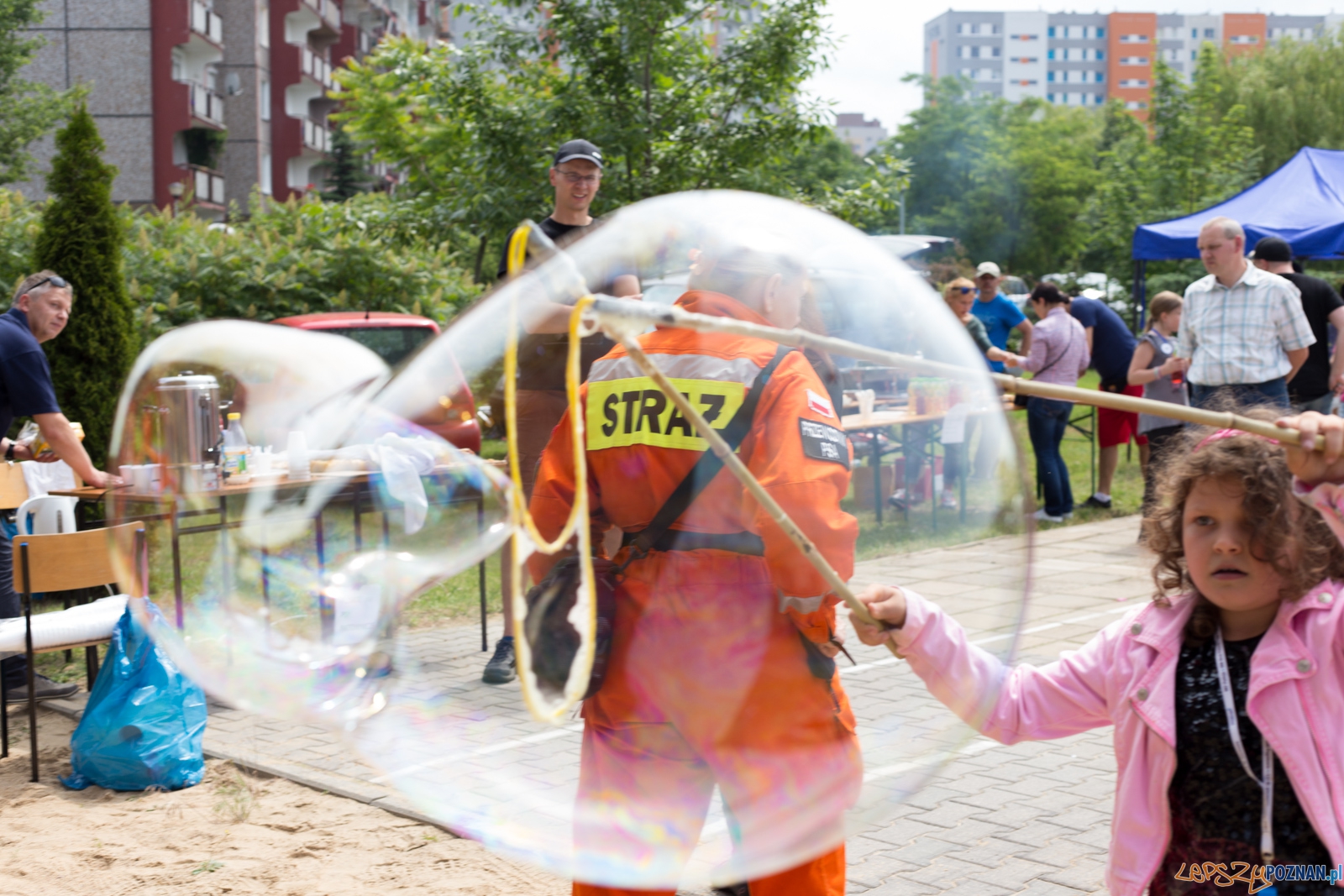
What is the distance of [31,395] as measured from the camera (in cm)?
546

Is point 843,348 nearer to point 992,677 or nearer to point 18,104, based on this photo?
point 992,677

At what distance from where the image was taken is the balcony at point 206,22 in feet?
95.6

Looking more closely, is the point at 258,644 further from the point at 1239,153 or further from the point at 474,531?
the point at 1239,153

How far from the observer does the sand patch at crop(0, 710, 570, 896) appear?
3771 millimetres

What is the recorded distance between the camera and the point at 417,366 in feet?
8.20

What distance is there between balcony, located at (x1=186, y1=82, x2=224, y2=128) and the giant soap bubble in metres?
29.9

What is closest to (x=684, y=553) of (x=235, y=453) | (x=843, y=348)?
(x=843, y=348)

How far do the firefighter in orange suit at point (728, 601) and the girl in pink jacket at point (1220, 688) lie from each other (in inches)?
7.0

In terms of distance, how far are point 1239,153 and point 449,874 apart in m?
31.8

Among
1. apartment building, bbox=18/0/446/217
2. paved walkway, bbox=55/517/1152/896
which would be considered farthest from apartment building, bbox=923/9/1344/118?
paved walkway, bbox=55/517/1152/896

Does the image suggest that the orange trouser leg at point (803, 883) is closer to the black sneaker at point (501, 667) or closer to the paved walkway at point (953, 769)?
the paved walkway at point (953, 769)

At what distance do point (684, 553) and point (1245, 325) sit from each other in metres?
6.11

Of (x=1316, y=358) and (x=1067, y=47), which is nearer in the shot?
(x=1316, y=358)

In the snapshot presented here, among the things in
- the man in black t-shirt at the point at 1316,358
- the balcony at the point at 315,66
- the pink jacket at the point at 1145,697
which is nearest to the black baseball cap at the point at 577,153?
the pink jacket at the point at 1145,697
